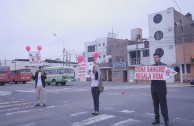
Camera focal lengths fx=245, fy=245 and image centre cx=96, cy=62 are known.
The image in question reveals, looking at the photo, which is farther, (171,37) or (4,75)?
(171,37)

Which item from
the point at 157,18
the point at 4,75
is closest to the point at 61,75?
the point at 4,75

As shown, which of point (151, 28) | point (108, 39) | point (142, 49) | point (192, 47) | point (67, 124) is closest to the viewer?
point (67, 124)

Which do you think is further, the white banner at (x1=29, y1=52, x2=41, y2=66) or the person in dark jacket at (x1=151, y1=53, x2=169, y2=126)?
the white banner at (x1=29, y1=52, x2=41, y2=66)

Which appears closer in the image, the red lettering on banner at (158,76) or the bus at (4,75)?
the red lettering on banner at (158,76)

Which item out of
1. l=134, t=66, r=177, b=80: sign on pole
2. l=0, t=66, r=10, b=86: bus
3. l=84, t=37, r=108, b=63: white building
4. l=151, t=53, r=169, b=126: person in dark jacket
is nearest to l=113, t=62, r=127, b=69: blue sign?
l=84, t=37, r=108, b=63: white building

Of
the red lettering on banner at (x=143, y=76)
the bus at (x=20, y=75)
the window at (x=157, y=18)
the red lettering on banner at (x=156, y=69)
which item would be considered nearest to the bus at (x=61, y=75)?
the bus at (x=20, y=75)

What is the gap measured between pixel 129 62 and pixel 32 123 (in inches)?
1748

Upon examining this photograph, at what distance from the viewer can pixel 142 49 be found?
48719mm

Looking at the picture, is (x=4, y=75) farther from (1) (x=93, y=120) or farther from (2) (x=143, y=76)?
(2) (x=143, y=76)

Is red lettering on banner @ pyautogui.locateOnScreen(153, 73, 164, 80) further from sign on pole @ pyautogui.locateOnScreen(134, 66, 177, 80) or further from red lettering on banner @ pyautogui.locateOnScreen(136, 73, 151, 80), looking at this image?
red lettering on banner @ pyautogui.locateOnScreen(136, 73, 151, 80)

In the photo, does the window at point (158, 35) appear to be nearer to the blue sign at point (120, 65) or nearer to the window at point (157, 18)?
the window at point (157, 18)

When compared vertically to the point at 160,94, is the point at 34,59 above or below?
above

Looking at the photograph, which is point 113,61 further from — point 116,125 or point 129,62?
point 116,125

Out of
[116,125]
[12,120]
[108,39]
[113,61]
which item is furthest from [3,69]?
[116,125]
